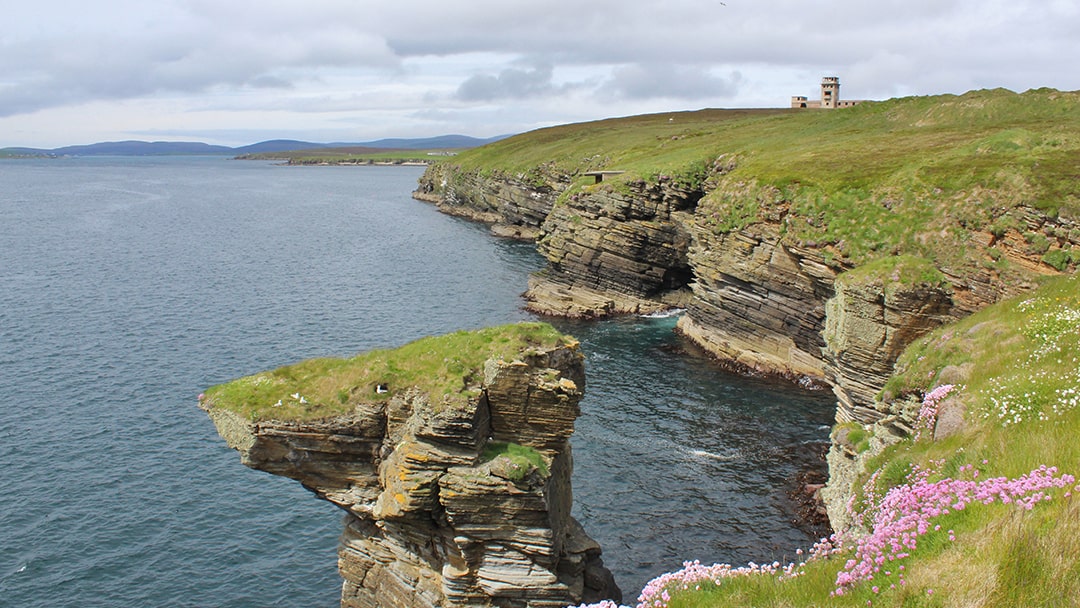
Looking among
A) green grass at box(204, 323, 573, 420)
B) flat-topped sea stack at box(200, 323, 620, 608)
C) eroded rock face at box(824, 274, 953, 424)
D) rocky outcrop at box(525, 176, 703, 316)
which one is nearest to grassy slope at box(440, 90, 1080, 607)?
rocky outcrop at box(525, 176, 703, 316)

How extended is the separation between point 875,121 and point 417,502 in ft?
295

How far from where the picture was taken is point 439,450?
26.8 metres

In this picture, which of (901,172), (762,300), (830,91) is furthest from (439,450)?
(830,91)

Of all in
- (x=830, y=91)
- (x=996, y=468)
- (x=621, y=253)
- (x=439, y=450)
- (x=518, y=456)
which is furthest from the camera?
(x=830, y=91)

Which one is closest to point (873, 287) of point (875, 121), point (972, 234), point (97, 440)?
point (972, 234)

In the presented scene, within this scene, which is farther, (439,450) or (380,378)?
(380,378)

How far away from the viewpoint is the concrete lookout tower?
178 metres

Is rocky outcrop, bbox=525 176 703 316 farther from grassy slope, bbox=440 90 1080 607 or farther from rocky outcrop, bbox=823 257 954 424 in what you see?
rocky outcrop, bbox=823 257 954 424

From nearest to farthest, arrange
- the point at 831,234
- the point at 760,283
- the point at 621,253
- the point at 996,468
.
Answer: the point at 996,468 < the point at 831,234 < the point at 760,283 < the point at 621,253

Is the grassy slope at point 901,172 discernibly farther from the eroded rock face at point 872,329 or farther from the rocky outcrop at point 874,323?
the eroded rock face at point 872,329

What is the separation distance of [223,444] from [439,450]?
27.1m

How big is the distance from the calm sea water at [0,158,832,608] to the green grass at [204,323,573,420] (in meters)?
10.7

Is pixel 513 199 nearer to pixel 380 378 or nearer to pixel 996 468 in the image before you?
pixel 380 378

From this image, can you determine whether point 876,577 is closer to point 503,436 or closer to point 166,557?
point 503,436
